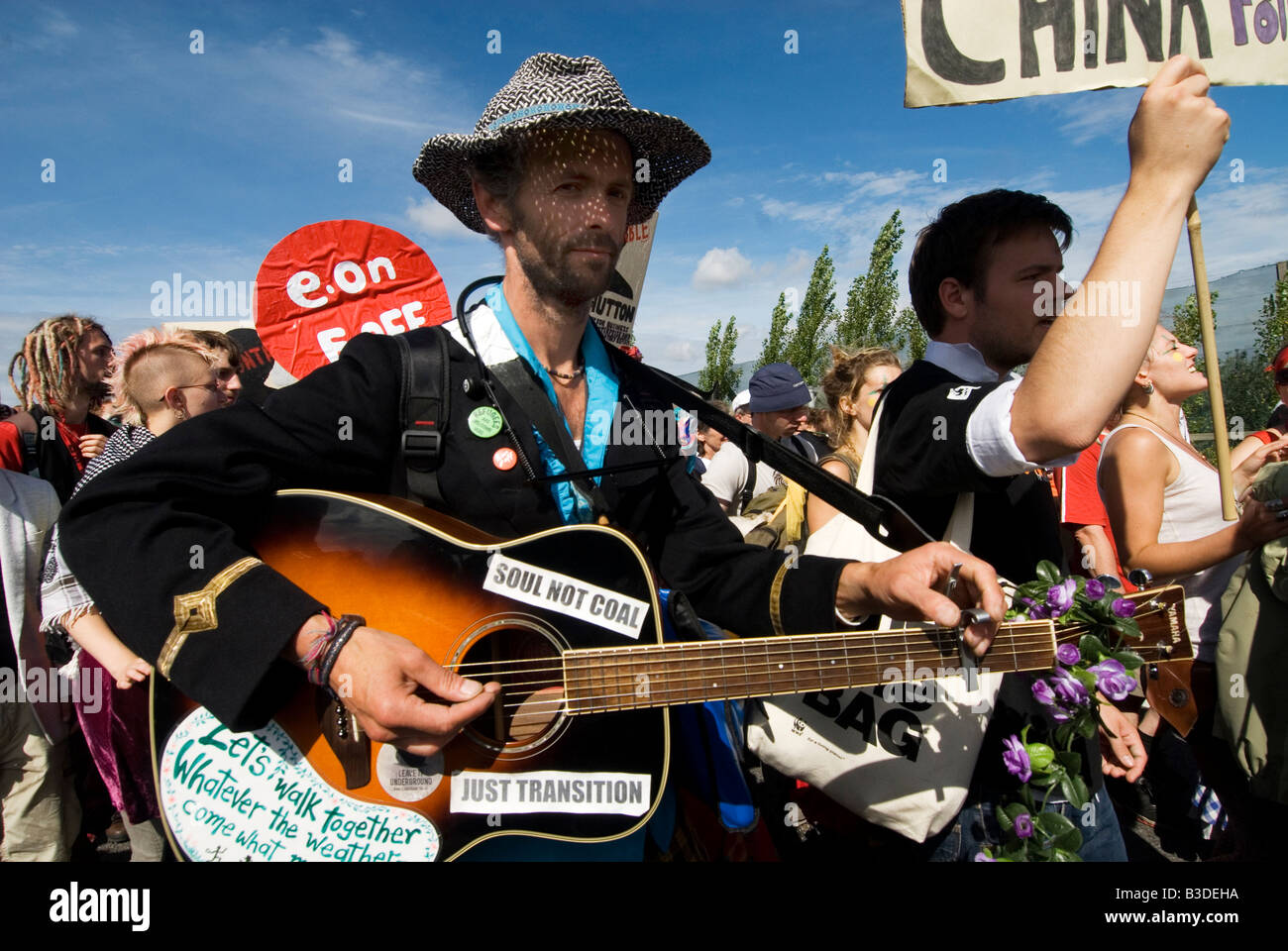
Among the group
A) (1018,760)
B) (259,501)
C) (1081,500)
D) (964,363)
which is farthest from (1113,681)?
(1081,500)

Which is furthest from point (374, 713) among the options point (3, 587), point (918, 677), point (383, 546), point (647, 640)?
point (3, 587)

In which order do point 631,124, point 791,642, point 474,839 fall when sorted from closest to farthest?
point 474,839, point 791,642, point 631,124

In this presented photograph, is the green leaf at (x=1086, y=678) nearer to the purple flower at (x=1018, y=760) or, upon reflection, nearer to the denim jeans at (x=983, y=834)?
the purple flower at (x=1018, y=760)

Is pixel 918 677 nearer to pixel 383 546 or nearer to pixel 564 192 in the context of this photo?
pixel 383 546

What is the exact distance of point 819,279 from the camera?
30750 mm

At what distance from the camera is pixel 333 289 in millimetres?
3547

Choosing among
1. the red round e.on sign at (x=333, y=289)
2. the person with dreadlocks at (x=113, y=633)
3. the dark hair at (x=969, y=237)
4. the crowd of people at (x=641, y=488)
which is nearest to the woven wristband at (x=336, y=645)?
the crowd of people at (x=641, y=488)

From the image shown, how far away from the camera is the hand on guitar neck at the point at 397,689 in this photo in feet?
4.52

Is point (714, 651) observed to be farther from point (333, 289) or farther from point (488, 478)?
point (333, 289)

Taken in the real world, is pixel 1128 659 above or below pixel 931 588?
below

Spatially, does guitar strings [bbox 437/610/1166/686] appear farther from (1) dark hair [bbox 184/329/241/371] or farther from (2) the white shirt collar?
(1) dark hair [bbox 184/329/241/371]

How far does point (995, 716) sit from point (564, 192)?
5.62ft

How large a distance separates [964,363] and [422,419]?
1363mm

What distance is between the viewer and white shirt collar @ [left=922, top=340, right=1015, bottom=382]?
1.94 metres
